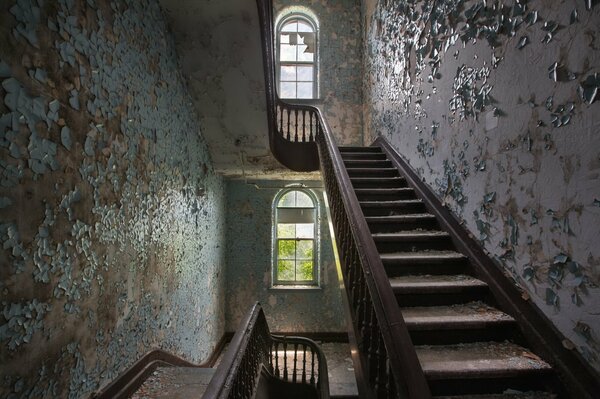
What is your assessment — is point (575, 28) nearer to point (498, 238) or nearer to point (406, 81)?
point (498, 238)

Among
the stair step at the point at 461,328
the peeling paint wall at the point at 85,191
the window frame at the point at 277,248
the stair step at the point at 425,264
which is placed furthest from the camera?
the window frame at the point at 277,248

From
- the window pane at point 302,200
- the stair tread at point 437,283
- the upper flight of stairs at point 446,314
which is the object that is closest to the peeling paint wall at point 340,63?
the window pane at point 302,200

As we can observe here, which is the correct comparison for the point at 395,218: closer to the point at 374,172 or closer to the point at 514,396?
the point at 374,172

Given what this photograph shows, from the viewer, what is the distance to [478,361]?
1945 millimetres

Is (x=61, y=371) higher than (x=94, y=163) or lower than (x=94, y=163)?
lower

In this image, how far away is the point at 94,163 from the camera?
7.35 ft

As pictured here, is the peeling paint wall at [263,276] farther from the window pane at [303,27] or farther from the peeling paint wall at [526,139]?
the peeling paint wall at [526,139]

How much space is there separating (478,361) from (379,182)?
8.20ft

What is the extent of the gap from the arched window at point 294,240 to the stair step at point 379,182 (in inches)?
130

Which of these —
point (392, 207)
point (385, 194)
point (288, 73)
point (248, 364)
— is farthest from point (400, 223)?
point (288, 73)

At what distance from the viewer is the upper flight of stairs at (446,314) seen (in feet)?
6.10

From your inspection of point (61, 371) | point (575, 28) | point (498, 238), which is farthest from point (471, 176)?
point (61, 371)

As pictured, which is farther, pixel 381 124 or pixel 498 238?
pixel 381 124

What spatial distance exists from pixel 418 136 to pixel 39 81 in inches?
139
